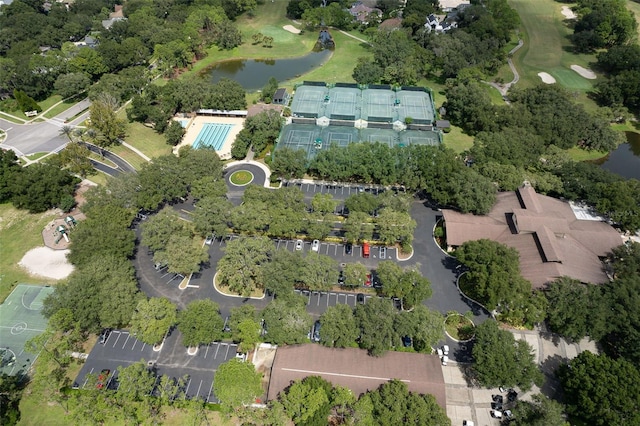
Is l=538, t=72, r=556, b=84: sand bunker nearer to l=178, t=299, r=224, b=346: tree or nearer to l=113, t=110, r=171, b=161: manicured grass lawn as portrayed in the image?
l=113, t=110, r=171, b=161: manicured grass lawn

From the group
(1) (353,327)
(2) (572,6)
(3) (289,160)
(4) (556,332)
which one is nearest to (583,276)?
(4) (556,332)

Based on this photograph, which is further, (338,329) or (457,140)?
(457,140)

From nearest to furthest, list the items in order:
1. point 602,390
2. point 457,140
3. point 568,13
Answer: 1. point 602,390
2. point 457,140
3. point 568,13

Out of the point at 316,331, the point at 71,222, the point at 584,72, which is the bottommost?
the point at 316,331

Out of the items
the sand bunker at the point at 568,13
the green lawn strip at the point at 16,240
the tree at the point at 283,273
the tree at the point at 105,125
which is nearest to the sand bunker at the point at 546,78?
the sand bunker at the point at 568,13

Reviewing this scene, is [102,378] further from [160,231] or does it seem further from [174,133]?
[174,133]

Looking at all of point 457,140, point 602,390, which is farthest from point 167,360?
point 457,140

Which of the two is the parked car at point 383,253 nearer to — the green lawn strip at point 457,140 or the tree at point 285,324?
the tree at point 285,324

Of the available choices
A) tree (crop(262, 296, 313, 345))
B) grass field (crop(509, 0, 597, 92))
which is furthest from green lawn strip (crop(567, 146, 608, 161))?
tree (crop(262, 296, 313, 345))
